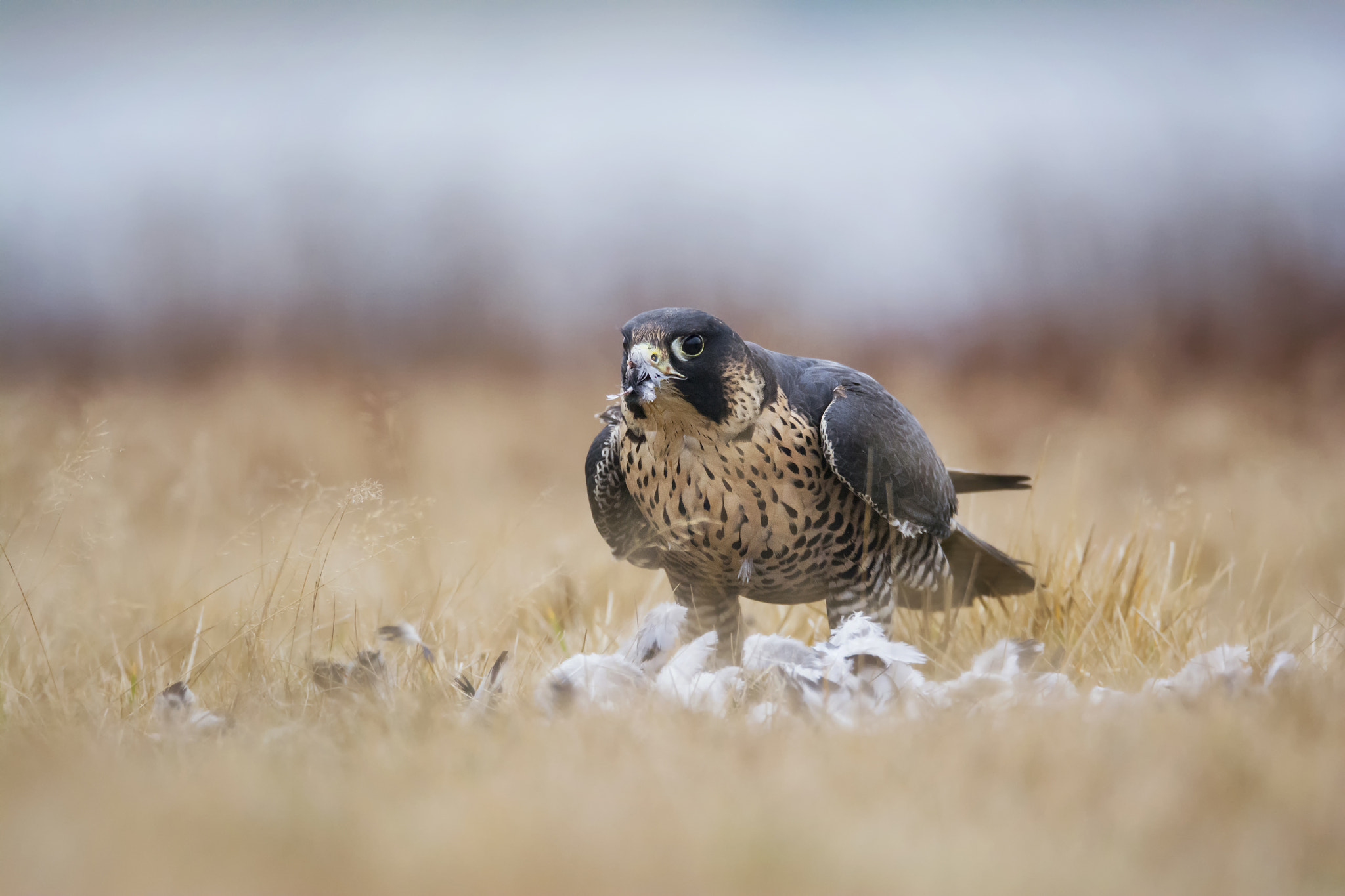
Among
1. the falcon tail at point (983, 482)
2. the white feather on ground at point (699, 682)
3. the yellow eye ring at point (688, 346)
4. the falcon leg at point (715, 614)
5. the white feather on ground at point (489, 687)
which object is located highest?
the yellow eye ring at point (688, 346)

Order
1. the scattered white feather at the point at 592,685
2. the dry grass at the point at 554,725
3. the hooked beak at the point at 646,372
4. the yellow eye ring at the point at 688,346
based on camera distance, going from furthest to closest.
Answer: the yellow eye ring at the point at 688,346 < the hooked beak at the point at 646,372 < the scattered white feather at the point at 592,685 < the dry grass at the point at 554,725

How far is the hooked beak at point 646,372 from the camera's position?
1.94 metres

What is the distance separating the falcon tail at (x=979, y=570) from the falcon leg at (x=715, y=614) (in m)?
0.65

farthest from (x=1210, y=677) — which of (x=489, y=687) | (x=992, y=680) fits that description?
(x=489, y=687)

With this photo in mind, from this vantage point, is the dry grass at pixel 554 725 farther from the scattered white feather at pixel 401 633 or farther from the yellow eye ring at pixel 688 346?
the yellow eye ring at pixel 688 346

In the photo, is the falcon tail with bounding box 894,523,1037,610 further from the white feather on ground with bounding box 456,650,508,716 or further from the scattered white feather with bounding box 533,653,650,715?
the white feather on ground with bounding box 456,650,508,716

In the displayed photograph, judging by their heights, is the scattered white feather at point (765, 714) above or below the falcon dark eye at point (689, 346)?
below

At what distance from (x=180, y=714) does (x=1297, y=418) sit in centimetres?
492

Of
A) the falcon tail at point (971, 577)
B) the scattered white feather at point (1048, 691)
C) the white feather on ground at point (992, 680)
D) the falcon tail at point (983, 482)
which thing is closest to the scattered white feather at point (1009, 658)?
the white feather on ground at point (992, 680)

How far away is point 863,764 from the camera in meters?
1.24

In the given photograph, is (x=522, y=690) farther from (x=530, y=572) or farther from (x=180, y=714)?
(x=530, y=572)

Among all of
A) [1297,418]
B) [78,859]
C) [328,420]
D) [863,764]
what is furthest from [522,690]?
[1297,418]

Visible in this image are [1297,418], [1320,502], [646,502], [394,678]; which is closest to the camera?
[394,678]

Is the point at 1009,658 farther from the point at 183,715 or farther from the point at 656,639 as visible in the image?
the point at 183,715
